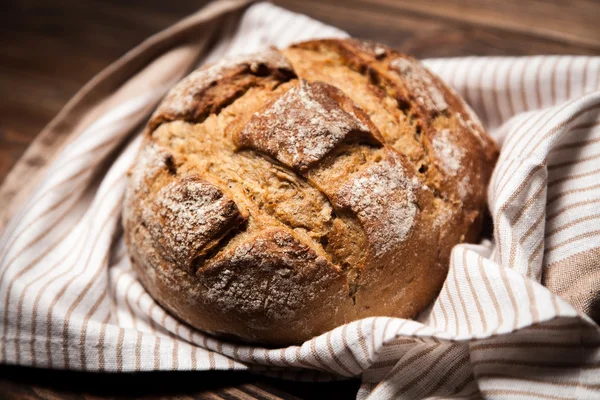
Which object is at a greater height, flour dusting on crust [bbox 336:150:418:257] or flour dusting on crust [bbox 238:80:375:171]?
flour dusting on crust [bbox 238:80:375:171]

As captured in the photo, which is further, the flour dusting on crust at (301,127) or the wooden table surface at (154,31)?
the wooden table surface at (154,31)

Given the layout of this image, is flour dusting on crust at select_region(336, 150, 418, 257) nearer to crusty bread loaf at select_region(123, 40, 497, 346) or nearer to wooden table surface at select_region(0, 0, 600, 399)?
crusty bread loaf at select_region(123, 40, 497, 346)

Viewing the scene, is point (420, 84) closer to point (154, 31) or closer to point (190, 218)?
point (190, 218)

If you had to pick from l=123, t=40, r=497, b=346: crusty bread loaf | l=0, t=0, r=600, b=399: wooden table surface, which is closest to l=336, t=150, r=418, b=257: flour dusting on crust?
l=123, t=40, r=497, b=346: crusty bread loaf

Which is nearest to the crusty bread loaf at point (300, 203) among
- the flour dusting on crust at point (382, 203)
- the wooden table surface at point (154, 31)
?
the flour dusting on crust at point (382, 203)

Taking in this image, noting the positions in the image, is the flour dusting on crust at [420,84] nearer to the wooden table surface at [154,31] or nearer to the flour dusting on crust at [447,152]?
the flour dusting on crust at [447,152]

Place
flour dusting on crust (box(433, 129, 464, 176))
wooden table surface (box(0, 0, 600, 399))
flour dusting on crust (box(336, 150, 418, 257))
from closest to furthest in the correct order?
flour dusting on crust (box(336, 150, 418, 257)), flour dusting on crust (box(433, 129, 464, 176)), wooden table surface (box(0, 0, 600, 399))

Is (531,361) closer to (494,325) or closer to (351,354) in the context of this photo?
(494,325)

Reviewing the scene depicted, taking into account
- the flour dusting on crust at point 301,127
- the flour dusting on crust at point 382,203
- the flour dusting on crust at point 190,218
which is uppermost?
the flour dusting on crust at point 301,127

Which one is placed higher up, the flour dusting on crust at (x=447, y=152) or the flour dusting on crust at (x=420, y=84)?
the flour dusting on crust at (x=420, y=84)
